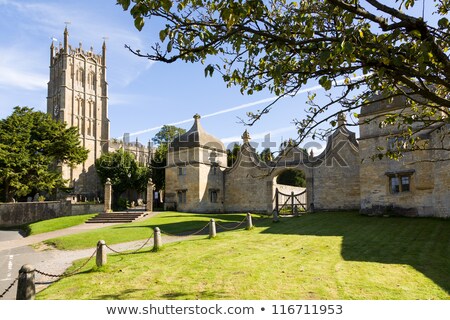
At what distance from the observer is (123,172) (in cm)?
4950

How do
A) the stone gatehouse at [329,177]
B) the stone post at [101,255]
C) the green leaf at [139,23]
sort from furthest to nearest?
the stone gatehouse at [329,177] → the stone post at [101,255] → the green leaf at [139,23]

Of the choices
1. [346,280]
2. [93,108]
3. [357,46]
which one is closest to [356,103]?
[357,46]

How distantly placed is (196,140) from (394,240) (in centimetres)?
2367

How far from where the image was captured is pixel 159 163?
48406mm

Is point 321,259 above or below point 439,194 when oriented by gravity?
below

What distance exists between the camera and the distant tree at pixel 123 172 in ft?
162

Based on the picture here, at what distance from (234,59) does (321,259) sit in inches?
262

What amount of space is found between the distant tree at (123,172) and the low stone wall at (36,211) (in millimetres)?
14807

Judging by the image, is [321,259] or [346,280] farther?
[321,259]

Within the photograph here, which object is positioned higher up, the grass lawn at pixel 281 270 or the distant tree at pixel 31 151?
the distant tree at pixel 31 151

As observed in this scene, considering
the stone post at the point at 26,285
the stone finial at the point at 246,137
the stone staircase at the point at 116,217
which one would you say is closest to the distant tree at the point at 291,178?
the stone finial at the point at 246,137

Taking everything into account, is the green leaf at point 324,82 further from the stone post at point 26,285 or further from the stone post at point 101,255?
the stone post at point 101,255

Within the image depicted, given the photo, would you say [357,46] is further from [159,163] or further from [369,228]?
[159,163]

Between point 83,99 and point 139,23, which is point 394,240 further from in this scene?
point 83,99
